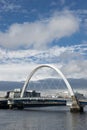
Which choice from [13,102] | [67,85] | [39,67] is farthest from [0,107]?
[67,85]

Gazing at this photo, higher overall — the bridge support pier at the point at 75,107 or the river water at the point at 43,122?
the bridge support pier at the point at 75,107

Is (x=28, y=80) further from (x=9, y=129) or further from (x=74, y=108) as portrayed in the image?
(x=9, y=129)

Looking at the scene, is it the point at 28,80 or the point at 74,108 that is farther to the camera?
the point at 28,80

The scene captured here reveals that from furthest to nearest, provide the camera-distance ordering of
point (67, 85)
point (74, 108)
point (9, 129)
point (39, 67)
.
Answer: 1. point (39, 67)
2. point (67, 85)
3. point (74, 108)
4. point (9, 129)

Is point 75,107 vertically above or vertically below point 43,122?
above

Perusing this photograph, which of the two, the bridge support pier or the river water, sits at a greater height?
the bridge support pier

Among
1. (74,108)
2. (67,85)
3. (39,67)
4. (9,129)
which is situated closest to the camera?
(9,129)

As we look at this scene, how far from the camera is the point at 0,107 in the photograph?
18388 centimetres

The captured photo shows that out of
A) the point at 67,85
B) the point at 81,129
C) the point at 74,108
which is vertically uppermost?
the point at 67,85

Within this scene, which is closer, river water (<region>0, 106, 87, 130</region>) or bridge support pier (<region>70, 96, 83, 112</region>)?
river water (<region>0, 106, 87, 130</region>)

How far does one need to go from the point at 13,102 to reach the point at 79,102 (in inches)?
1595

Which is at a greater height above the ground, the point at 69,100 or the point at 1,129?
the point at 69,100

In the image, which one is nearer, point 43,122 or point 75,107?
point 43,122

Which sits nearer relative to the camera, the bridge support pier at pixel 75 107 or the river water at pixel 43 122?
the river water at pixel 43 122
